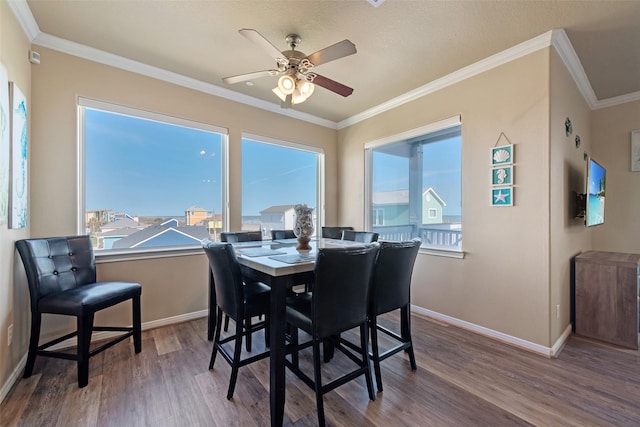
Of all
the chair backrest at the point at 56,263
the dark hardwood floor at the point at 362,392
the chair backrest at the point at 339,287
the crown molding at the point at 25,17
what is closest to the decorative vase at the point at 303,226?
the chair backrest at the point at 339,287

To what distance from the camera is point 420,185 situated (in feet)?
11.5

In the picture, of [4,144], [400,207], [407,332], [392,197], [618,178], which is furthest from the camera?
[392,197]

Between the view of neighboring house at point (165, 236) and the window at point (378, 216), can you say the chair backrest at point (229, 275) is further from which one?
the window at point (378, 216)

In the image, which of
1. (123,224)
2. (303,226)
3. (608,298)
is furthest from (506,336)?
(123,224)

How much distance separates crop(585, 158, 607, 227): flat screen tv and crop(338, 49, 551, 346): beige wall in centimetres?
70

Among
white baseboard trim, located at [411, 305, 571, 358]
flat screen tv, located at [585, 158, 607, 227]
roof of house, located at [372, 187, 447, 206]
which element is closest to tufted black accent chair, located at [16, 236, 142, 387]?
white baseboard trim, located at [411, 305, 571, 358]

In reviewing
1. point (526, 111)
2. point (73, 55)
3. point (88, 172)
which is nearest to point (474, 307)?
point (526, 111)

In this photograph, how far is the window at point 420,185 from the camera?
3086 millimetres

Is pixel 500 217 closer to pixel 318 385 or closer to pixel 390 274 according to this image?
pixel 390 274

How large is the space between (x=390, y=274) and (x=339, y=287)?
0.52m

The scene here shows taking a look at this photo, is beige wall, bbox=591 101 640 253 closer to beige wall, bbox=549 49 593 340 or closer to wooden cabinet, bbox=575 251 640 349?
beige wall, bbox=549 49 593 340

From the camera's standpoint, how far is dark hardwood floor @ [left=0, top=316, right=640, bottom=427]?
157 centimetres

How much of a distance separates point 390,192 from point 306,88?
225cm

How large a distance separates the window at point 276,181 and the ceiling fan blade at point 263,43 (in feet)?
5.46
